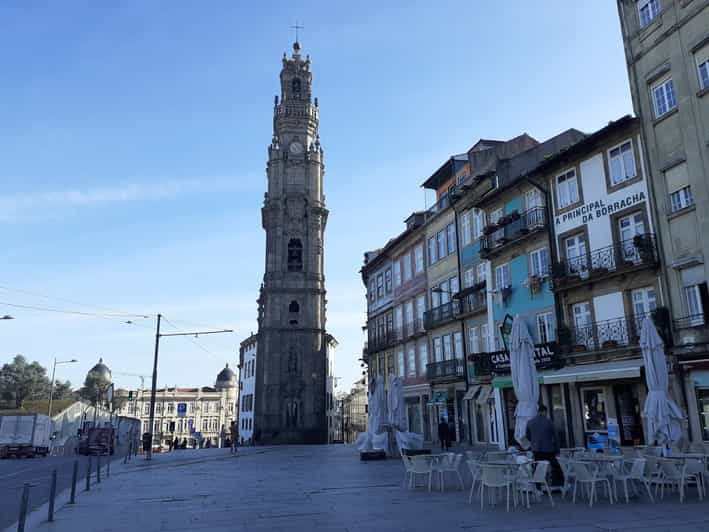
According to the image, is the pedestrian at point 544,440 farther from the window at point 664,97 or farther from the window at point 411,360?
the window at point 411,360

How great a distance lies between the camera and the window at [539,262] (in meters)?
25.9

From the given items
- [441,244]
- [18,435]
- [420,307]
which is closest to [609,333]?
[441,244]

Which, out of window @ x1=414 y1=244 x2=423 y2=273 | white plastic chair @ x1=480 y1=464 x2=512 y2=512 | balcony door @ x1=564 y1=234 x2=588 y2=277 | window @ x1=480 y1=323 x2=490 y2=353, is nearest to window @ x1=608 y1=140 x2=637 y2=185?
balcony door @ x1=564 y1=234 x2=588 y2=277

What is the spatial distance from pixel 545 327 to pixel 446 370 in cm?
943

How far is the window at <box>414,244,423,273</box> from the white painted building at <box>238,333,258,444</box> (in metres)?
35.3

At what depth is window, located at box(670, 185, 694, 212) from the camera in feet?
64.4

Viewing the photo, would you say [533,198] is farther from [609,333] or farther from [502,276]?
[609,333]

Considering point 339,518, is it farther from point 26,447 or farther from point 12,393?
point 12,393

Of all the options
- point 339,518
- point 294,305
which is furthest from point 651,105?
point 294,305

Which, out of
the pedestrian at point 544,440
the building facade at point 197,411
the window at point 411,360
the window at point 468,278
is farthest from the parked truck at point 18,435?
the building facade at point 197,411

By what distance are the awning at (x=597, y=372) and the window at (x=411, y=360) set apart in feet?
52.5

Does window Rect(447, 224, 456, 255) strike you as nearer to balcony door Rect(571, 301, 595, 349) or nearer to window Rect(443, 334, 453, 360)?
window Rect(443, 334, 453, 360)

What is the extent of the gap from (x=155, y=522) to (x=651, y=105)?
68.4 ft

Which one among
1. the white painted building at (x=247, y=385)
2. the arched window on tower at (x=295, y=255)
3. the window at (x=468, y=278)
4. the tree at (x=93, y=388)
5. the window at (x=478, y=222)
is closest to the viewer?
the window at (x=478, y=222)
